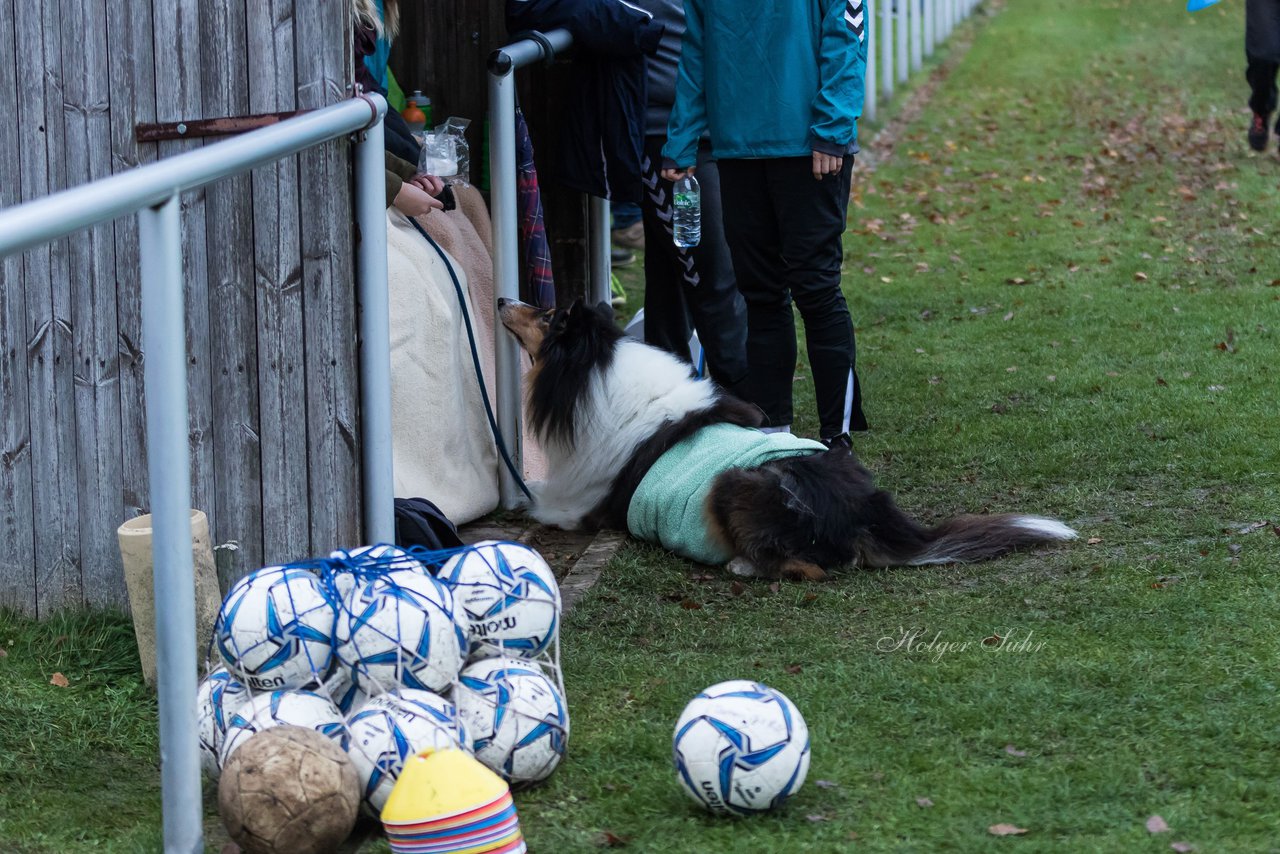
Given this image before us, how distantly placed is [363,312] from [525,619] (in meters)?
0.97

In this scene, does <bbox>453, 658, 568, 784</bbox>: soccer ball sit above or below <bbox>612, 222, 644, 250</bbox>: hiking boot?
below

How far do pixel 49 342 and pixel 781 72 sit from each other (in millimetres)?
2679

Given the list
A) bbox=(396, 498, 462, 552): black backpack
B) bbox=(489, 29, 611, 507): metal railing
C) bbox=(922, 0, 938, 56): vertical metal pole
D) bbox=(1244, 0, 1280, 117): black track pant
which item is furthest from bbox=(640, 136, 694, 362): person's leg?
bbox=(922, 0, 938, 56): vertical metal pole

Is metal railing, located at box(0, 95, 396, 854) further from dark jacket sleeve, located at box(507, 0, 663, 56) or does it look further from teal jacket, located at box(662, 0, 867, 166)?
dark jacket sleeve, located at box(507, 0, 663, 56)

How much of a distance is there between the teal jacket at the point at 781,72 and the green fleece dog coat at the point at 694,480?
1079 millimetres

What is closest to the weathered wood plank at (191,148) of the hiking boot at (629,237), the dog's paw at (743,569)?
the dog's paw at (743,569)

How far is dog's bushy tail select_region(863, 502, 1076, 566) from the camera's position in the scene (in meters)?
4.51

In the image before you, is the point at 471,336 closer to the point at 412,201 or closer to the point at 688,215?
the point at 412,201

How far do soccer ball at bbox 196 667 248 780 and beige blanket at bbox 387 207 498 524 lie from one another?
5.90 ft

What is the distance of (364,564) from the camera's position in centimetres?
297

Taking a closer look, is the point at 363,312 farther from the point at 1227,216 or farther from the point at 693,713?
the point at 1227,216

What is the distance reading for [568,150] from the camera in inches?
229

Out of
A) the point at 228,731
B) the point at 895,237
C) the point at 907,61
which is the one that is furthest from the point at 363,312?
the point at 907,61

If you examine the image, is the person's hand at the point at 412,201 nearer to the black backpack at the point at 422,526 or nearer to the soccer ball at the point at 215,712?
the black backpack at the point at 422,526
